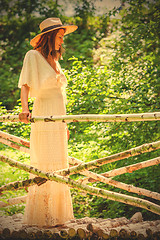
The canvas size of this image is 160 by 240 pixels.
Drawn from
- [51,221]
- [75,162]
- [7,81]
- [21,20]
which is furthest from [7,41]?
[51,221]


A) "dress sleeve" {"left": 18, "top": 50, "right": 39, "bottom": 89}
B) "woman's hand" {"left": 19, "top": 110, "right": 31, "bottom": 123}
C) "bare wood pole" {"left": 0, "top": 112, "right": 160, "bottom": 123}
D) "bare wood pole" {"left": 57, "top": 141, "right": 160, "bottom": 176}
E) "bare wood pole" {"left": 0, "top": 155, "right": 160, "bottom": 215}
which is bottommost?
"bare wood pole" {"left": 0, "top": 155, "right": 160, "bottom": 215}

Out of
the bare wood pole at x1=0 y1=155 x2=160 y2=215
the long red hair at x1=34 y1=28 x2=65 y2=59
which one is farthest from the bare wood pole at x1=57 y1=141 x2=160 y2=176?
the long red hair at x1=34 y1=28 x2=65 y2=59

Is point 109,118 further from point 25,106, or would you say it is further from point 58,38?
point 58,38

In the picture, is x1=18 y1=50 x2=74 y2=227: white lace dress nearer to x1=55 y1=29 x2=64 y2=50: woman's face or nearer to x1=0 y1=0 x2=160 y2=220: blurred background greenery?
x1=55 y1=29 x2=64 y2=50: woman's face

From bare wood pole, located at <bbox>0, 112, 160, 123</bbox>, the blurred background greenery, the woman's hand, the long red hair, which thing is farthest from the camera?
the blurred background greenery

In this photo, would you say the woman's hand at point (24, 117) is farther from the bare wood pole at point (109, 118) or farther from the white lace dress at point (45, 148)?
the white lace dress at point (45, 148)

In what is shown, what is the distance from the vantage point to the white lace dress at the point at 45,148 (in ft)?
10.2

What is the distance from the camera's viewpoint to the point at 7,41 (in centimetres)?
1343

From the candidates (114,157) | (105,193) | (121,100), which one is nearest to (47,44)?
(114,157)

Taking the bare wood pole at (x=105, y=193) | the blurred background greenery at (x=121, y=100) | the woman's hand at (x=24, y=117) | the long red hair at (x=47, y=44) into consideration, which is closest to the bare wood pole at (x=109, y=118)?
the woman's hand at (x=24, y=117)

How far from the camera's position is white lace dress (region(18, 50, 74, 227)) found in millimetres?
3113

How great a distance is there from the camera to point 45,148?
3.15m

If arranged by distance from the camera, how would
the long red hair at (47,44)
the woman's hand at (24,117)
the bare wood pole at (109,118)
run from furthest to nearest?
1. the long red hair at (47,44)
2. the woman's hand at (24,117)
3. the bare wood pole at (109,118)

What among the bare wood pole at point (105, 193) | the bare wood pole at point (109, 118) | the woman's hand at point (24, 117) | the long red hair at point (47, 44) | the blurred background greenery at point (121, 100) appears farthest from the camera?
the blurred background greenery at point (121, 100)
